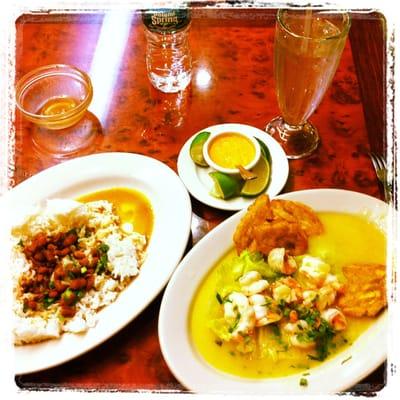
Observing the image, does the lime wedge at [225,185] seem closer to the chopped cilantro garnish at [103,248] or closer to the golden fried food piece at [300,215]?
the golden fried food piece at [300,215]

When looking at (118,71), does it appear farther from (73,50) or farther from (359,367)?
(359,367)

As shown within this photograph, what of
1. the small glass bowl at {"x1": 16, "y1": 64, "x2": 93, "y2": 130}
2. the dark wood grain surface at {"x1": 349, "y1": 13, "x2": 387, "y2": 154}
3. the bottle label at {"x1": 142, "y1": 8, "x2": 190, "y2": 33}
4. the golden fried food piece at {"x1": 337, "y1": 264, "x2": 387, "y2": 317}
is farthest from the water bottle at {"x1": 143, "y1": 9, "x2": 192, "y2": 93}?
the golden fried food piece at {"x1": 337, "y1": 264, "x2": 387, "y2": 317}

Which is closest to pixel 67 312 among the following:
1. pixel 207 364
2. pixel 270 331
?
pixel 207 364

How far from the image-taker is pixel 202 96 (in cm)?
179

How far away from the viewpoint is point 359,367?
110cm

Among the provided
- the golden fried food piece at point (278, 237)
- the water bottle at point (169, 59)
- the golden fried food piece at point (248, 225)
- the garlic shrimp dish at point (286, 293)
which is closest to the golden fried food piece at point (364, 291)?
the garlic shrimp dish at point (286, 293)

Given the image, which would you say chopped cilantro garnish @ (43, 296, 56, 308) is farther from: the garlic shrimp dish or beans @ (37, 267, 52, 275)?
the garlic shrimp dish

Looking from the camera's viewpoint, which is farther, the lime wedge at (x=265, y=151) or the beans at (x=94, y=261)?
the lime wedge at (x=265, y=151)

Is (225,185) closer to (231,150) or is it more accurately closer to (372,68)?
(231,150)

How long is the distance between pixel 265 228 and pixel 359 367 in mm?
400

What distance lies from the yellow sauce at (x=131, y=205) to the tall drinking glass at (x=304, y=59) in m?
0.51

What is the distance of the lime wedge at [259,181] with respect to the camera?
145 centimetres

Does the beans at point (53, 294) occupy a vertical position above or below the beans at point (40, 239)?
below

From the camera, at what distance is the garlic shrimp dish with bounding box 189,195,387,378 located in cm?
116
